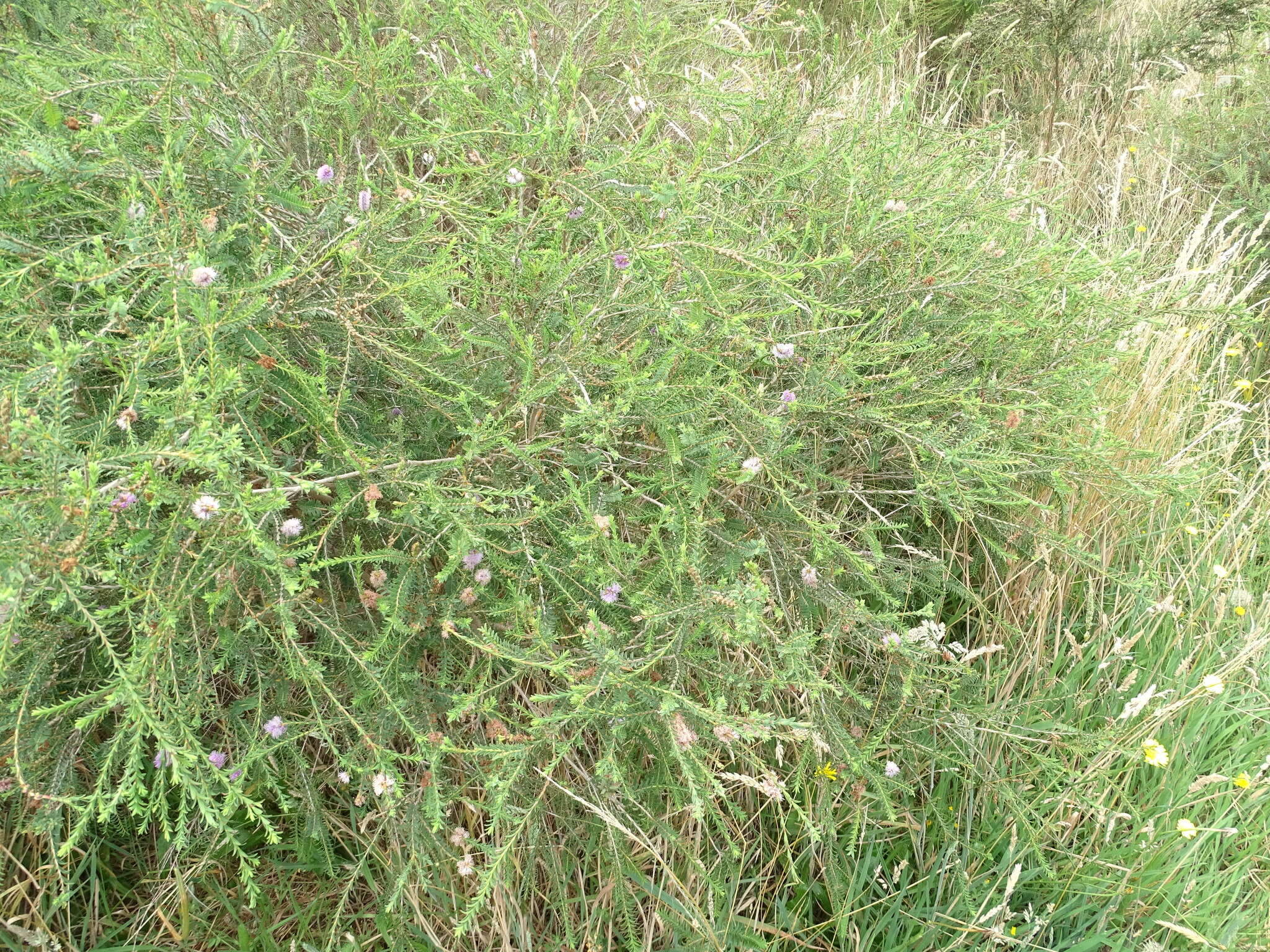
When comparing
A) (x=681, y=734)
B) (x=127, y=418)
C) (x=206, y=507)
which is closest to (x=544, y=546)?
(x=681, y=734)

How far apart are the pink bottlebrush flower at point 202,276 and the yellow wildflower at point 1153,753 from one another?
2.00 metres

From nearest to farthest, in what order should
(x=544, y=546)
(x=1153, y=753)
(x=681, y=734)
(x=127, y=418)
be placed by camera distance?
(x=127, y=418) < (x=681, y=734) < (x=544, y=546) < (x=1153, y=753)

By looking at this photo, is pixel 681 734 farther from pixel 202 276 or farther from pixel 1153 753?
pixel 1153 753

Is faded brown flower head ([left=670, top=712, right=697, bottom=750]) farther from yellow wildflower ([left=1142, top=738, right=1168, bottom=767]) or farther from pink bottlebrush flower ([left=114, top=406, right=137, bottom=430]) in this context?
yellow wildflower ([left=1142, top=738, right=1168, bottom=767])

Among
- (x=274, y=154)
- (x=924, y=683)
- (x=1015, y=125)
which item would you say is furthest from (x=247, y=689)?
(x=1015, y=125)

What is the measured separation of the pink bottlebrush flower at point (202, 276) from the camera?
114 cm

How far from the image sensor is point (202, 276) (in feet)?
3.76

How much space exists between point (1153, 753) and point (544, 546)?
1.41 meters

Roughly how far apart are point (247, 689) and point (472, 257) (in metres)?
0.97

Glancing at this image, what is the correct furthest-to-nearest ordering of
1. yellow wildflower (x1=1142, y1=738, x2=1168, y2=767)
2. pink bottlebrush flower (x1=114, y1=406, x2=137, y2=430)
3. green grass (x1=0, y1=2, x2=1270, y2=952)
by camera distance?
yellow wildflower (x1=1142, y1=738, x2=1168, y2=767)
green grass (x1=0, y1=2, x2=1270, y2=952)
pink bottlebrush flower (x1=114, y1=406, x2=137, y2=430)

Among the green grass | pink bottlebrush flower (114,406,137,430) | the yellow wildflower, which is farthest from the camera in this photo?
the yellow wildflower

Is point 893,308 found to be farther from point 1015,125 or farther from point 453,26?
point 1015,125

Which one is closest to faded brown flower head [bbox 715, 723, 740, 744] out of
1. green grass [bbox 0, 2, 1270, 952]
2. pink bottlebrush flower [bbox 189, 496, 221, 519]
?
green grass [bbox 0, 2, 1270, 952]

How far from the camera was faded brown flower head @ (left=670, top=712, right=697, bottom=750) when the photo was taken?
4.33 ft
